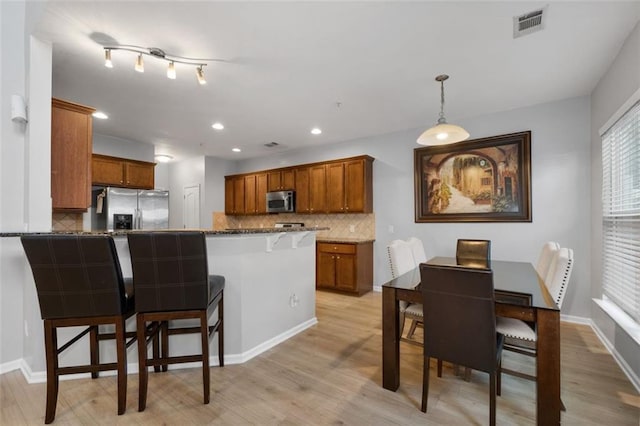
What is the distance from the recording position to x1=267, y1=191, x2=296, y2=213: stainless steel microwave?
18.1 feet

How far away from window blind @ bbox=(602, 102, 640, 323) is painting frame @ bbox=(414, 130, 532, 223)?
2.76 ft

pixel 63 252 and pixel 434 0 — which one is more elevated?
pixel 434 0

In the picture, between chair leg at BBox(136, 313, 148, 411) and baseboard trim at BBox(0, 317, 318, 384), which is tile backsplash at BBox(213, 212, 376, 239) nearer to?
baseboard trim at BBox(0, 317, 318, 384)

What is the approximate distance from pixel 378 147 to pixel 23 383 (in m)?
4.92

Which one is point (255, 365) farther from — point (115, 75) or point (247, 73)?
point (115, 75)

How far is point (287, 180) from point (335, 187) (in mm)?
1227

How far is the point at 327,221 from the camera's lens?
546cm

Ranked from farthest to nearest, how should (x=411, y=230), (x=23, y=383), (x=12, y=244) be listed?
(x=411, y=230), (x=12, y=244), (x=23, y=383)

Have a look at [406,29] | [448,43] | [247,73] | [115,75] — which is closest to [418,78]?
[448,43]

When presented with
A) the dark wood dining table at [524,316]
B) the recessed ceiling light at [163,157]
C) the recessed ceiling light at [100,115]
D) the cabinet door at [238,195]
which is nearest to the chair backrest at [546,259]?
the dark wood dining table at [524,316]

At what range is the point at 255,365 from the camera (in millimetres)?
2316

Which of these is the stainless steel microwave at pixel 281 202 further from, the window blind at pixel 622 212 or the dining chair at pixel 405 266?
the window blind at pixel 622 212

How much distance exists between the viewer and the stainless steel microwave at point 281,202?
5516mm

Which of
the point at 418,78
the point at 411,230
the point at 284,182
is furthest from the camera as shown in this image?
the point at 284,182
